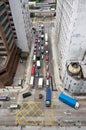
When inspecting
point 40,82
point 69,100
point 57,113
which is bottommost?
point 57,113

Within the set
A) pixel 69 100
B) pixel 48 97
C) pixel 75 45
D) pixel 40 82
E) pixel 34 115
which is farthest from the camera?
pixel 40 82

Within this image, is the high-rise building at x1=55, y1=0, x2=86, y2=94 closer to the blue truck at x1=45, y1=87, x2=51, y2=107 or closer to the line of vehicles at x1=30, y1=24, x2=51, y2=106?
the blue truck at x1=45, y1=87, x2=51, y2=107

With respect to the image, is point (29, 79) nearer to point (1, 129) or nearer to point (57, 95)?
point (57, 95)

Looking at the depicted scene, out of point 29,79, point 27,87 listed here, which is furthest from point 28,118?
point 29,79

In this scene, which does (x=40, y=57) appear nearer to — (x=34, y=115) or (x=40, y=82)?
(x=40, y=82)

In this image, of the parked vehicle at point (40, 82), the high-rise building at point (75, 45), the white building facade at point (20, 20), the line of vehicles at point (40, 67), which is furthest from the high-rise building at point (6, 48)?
the high-rise building at point (75, 45)

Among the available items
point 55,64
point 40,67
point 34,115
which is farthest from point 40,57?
point 34,115

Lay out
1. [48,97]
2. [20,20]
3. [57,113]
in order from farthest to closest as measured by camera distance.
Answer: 1. [20,20]
2. [48,97]
3. [57,113]

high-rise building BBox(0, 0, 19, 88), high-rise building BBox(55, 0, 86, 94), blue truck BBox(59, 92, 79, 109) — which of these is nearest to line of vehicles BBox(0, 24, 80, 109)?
blue truck BBox(59, 92, 79, 109)
